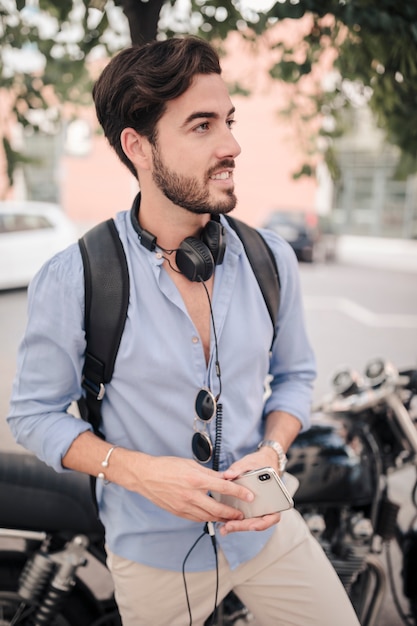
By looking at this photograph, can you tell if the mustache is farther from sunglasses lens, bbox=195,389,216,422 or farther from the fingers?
the fingers

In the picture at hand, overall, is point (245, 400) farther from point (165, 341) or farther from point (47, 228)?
point (47, 228)

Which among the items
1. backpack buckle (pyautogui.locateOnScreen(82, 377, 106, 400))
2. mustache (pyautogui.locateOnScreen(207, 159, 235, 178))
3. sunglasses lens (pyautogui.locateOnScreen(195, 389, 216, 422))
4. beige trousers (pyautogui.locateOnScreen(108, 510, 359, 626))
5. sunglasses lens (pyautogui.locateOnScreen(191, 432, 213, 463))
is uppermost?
mustache (pyautogui.locateOnScreen(207, 159, 235, 178))

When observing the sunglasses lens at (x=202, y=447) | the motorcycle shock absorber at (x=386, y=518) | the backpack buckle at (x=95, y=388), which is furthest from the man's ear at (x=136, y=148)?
the motorcycle shock absorber at (x=386, y=518)

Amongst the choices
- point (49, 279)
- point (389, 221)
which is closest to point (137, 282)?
point (49, 279)

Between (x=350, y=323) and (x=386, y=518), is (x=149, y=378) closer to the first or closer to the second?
(x=386, y=518)

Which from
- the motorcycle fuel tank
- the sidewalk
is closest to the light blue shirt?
the motorcycle fuel tank

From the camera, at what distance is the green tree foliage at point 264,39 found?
7.05 ft

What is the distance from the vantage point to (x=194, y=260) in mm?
1480

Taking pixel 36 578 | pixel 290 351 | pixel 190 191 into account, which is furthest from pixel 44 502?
pixel 190 191

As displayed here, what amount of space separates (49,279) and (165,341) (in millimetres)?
312

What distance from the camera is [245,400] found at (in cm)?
156

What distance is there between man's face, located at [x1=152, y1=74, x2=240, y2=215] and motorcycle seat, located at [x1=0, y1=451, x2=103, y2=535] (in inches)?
36.0

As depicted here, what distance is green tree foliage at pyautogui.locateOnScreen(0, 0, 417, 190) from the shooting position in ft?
7.05

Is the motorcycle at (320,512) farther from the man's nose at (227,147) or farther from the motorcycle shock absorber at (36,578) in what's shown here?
the man's nose at (227,147)
